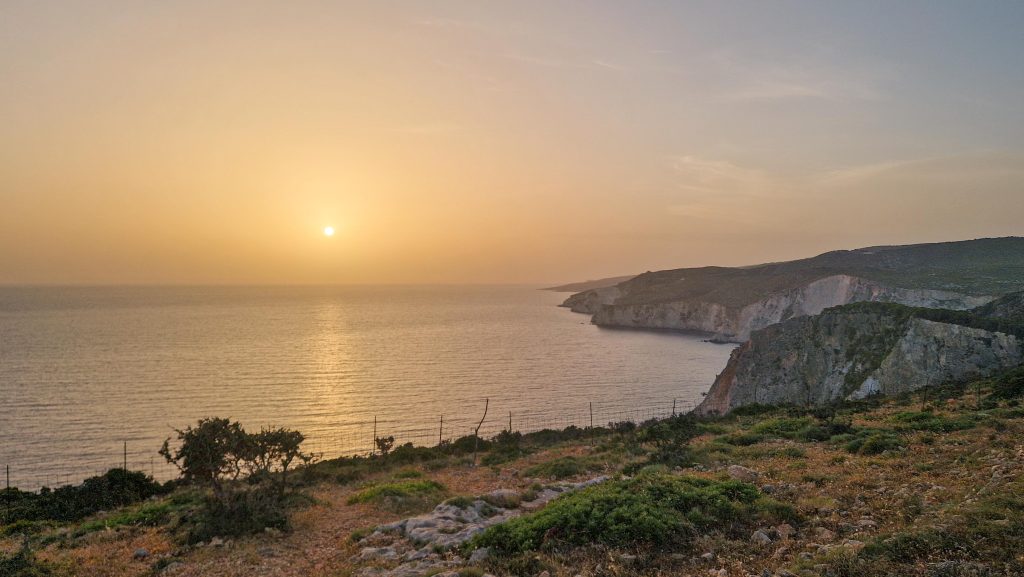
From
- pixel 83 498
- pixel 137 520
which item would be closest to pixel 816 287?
pixel 137 520

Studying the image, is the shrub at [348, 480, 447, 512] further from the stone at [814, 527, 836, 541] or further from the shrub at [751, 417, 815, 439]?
the shrub at [751, 417, 815, 439]

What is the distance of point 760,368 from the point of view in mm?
53750

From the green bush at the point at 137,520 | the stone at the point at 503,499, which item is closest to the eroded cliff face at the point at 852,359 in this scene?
the stone at the point at 503,499

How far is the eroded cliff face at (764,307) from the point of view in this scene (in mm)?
73388

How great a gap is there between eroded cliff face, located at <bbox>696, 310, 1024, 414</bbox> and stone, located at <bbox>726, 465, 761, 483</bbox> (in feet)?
86.0

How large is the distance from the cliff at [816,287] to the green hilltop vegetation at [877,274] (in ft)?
0.55

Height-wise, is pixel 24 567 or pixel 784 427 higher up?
pixel 24 567

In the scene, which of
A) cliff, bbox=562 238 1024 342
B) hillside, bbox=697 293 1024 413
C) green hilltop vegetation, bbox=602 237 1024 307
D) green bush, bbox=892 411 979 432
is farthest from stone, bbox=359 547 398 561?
green hilltop vegetation, bbox=602 237 1024 307

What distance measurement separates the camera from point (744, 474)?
1365cm

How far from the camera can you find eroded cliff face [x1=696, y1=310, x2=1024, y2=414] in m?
36.8

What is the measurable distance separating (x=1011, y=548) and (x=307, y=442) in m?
44.0

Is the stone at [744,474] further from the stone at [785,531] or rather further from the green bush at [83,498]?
the green bush at [83,498]

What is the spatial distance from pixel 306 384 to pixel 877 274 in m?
105

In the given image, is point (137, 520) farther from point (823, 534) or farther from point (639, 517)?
point (823, 534)
